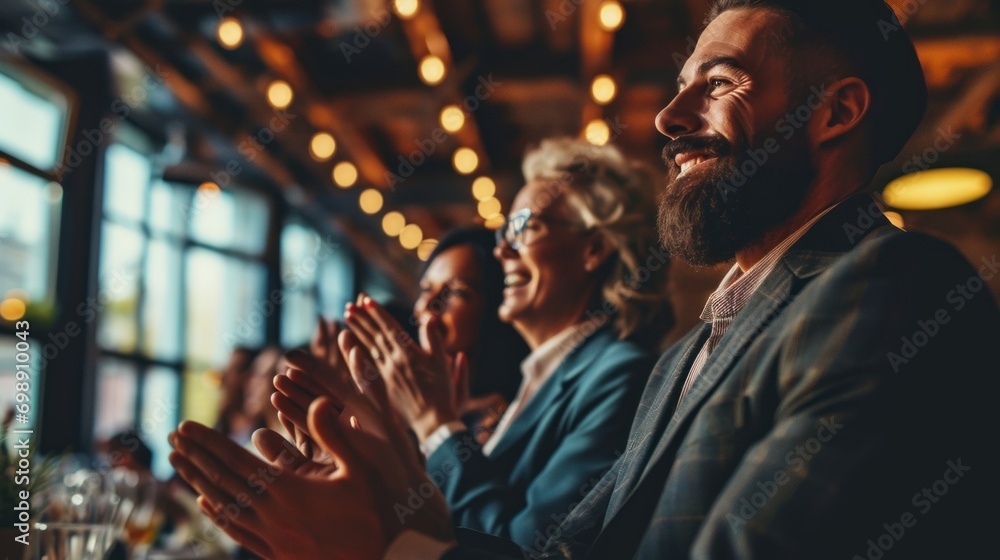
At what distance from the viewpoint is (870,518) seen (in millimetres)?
786

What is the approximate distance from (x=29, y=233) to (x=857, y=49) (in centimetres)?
547

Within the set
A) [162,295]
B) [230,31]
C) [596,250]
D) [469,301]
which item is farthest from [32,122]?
[596,250]

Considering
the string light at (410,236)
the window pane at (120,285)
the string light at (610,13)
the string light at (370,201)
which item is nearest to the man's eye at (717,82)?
the string light at (610,13)

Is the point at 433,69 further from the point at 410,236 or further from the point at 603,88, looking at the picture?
the point at 410,236

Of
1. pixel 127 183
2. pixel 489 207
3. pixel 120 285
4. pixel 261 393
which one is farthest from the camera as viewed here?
pixel 489 207

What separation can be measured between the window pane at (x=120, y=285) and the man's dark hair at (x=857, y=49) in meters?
5.92

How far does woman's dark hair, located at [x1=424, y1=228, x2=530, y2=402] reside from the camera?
255cm

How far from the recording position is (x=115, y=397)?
654 centimetres

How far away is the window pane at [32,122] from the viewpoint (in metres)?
5.18

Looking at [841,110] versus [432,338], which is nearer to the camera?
[841,110]

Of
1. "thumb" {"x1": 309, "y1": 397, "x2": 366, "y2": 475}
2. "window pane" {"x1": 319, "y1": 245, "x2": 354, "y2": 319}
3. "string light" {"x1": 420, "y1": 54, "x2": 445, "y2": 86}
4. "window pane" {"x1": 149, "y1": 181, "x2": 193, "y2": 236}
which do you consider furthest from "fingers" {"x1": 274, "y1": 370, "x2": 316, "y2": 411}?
"window pane" {"x1": 319, "y1": 245, "x2": 354, "y2": 319}

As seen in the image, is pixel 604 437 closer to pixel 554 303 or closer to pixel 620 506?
pixel 554 303

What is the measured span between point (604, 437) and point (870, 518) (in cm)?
97

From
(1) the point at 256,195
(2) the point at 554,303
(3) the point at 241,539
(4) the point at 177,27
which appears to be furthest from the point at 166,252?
(3) the point at 241,539
